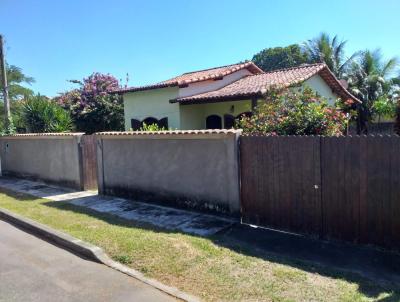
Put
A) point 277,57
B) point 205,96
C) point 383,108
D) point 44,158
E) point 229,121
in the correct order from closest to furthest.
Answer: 1. point 44,158
2. point 205,96
3. point 229,121
4. point 383,108
5. point 277,57

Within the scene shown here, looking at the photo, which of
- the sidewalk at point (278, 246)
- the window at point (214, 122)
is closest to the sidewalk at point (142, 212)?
the sidewalk at point (278, 246)

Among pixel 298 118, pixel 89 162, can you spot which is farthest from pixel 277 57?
pixel 298 118

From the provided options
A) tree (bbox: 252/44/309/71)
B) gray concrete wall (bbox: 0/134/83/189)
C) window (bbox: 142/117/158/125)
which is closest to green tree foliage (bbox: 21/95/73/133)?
gray concrete wall (bbox: 0/134/83/189)

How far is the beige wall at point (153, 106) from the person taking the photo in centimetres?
1691

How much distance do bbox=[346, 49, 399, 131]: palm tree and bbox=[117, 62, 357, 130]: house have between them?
8.63m

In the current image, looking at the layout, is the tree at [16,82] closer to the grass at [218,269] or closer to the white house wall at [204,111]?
the white house wall at [204,111]

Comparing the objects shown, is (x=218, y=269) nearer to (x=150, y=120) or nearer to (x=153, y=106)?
(x=153, y=106)

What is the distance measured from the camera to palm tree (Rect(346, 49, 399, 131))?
1046 inches

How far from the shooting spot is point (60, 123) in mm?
16578

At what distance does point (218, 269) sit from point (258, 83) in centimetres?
1182

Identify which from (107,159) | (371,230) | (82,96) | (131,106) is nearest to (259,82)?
(131,106)

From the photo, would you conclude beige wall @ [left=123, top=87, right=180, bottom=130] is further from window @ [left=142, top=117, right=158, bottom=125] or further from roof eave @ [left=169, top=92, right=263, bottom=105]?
roof eave @ [left=169, top=92, right=263, bottom=105]

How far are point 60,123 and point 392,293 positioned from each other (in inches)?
578

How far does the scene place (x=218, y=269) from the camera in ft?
17.6
